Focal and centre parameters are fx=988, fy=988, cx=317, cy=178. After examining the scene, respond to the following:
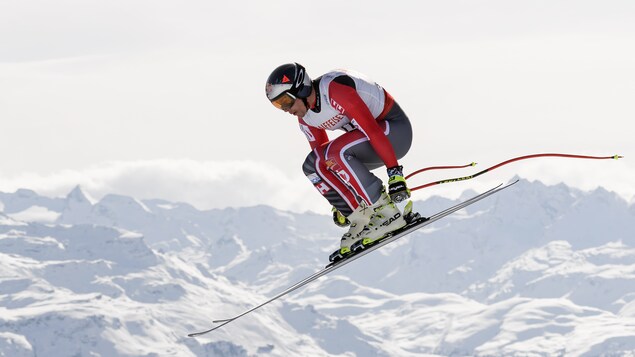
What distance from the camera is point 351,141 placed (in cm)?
1297

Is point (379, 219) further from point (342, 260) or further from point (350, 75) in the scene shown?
point (350, 75)

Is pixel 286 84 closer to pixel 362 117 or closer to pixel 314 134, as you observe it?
pixel 362 117

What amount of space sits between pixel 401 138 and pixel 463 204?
1.21 m

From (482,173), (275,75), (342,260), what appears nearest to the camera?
(275,75)

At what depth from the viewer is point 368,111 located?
489 inches

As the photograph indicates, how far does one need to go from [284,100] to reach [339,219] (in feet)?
8.91

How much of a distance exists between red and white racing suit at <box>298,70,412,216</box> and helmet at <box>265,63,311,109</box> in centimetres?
32

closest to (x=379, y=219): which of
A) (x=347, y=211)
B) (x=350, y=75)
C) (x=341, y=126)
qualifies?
(x=347, y=211)

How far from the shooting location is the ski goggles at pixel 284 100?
38.5ft

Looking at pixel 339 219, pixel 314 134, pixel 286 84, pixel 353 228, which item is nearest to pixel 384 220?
pixel 353 228

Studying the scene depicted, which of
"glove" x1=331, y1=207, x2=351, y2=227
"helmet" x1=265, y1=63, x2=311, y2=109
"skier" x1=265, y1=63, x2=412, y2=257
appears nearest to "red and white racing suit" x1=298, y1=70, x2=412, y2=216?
"skier" x1=265, y1=63, x2=412, y2=257

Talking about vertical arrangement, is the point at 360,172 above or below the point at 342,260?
above

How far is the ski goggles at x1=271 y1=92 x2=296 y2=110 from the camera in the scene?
38.5ft

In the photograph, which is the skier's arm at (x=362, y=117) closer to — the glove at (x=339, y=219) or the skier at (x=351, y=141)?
the skier at (x=351, y=141)
